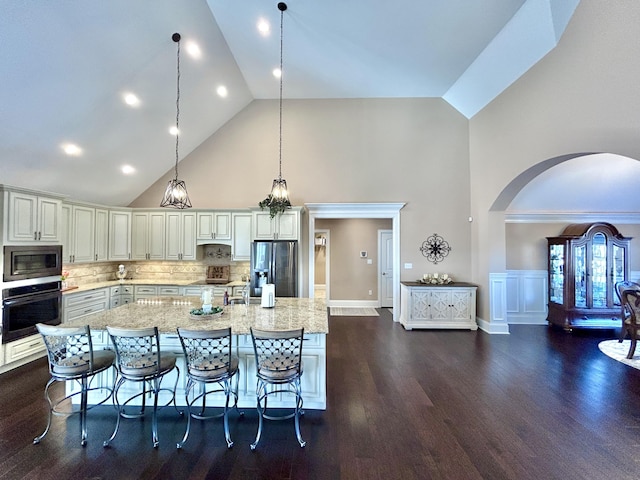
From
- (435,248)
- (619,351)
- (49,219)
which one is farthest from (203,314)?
(619,351)

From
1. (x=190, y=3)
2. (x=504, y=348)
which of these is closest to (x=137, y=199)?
(x=190, y=3)

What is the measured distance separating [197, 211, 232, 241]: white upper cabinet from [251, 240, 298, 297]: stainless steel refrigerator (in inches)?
31.7

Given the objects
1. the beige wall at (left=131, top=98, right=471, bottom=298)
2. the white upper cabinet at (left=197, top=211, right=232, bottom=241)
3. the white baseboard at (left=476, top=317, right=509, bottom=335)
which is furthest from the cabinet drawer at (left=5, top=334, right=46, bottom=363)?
the white baseboard at (left=476, top=317, right=509, bottom=335)

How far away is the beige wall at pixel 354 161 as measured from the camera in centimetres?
601

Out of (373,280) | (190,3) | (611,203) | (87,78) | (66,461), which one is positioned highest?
(190,3)

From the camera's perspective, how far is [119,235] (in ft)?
18.4

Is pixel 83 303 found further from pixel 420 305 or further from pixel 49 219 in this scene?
pixel 420 305

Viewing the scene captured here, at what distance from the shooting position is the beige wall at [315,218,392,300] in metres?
7.82

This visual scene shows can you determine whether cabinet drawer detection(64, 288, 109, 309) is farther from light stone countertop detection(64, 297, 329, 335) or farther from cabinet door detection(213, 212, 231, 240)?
cabinet door detection(213, 212, 231, 240)

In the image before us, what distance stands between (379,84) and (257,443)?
19.3 feet

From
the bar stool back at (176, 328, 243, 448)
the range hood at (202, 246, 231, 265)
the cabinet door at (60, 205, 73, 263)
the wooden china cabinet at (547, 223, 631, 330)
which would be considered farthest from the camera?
the range hood at (202, 246, 231, 265)

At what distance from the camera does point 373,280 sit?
7816mm

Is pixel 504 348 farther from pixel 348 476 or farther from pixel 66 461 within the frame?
pixel 66 461

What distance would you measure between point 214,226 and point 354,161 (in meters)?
3.20
